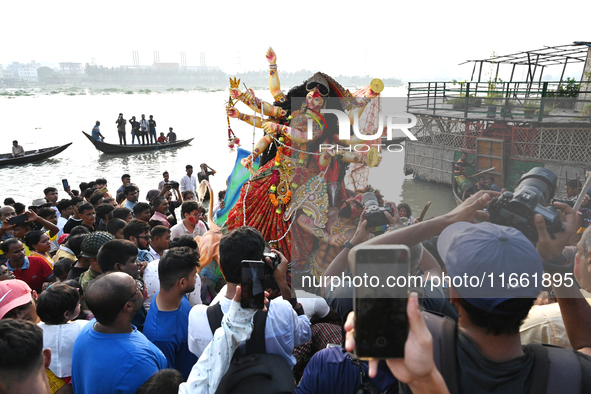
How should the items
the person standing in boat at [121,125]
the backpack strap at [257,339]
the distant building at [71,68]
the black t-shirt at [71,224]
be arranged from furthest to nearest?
the distant building at [71,68], the person standing in boat at [121,125], the black t-shirt at [71,224], the backpack strap at [257,339]

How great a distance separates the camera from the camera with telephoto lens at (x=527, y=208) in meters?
2.04

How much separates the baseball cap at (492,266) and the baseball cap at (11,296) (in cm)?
244

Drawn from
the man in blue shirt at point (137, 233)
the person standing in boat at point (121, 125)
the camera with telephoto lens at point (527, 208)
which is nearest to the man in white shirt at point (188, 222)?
the man in blue shirt at point (137, 233)

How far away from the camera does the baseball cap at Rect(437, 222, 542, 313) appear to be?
1.11 metres

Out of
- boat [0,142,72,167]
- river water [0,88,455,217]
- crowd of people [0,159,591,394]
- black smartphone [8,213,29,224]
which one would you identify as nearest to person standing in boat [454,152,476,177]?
river water [0,88,455,217]

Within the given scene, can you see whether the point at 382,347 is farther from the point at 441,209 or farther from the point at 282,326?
the point at 441,209

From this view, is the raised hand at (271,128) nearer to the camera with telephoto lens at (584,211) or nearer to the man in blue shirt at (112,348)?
the man in blue shirt at (112,348)

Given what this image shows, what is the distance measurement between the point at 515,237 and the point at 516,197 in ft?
3.52

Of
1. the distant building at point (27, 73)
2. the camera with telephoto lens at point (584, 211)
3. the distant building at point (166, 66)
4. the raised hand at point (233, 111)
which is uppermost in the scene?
the distant building at point (166, 66)

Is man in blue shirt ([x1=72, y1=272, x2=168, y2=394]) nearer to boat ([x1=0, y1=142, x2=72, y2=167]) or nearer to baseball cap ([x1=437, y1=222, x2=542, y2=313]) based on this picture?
baseball cap ([x1=437, y1=222, x2=542, y2=313])

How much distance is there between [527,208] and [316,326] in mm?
1431

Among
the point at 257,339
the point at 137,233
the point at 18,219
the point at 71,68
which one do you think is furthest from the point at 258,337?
the point at 71,68

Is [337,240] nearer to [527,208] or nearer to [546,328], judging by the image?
[527,208]

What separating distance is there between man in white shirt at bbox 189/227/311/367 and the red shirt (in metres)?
2.50
